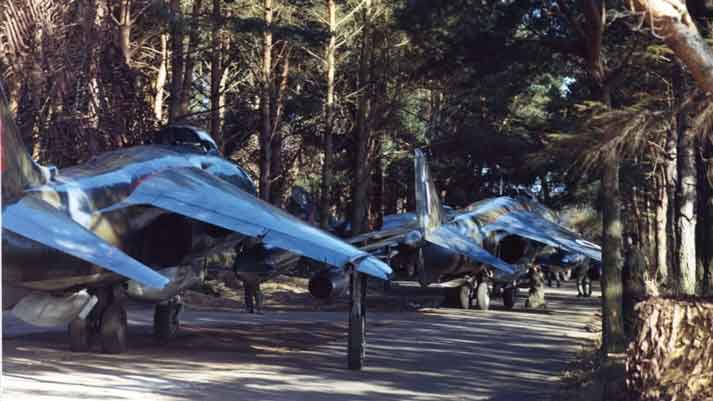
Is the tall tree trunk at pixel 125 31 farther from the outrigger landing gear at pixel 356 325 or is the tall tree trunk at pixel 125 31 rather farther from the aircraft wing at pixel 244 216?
the outrigger landing gear at pixel 356 325

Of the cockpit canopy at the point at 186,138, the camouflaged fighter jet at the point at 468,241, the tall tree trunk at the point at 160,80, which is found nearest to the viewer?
the cockpit canopy at the point at 186,138

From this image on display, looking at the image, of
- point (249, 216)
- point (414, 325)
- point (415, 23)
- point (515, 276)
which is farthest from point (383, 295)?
point (249, 216)

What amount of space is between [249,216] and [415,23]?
5.13 meters

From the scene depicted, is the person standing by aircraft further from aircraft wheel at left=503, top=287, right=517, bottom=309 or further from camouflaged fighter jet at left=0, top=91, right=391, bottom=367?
aircraft wheel at left=503, top=287, right=517, bottom=309

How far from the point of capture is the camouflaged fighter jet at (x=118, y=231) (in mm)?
10703

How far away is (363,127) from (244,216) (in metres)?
25.2

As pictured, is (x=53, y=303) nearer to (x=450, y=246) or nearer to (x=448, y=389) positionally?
(x=448, y=389)

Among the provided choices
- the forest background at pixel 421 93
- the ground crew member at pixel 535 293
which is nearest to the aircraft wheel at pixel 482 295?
the ground crew member at pixel 535 293

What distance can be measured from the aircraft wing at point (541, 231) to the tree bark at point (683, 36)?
19.7m

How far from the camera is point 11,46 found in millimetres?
20797

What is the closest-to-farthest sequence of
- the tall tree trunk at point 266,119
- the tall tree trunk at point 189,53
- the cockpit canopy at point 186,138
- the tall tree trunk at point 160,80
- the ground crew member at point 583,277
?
1. the cockpit canopy at point 186,138
2. the tall tree trunk at point 189,53
3. the tall tree trunk at point 160,80
4. the tall tree trunk at point 266,119
5. the ground crew member at point 583,277

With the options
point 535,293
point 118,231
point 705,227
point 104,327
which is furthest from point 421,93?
point 118,231

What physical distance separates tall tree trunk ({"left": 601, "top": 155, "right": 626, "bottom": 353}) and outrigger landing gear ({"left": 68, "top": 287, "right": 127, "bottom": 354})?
7592mm

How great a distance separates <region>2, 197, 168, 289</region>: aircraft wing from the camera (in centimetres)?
987
